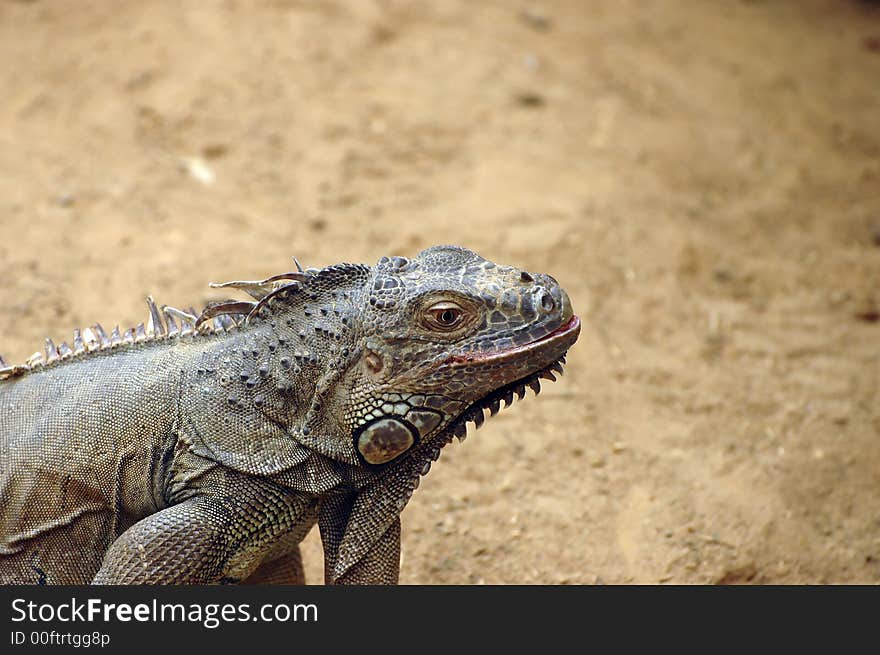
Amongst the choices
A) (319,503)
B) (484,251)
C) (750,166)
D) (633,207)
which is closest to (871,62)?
(750,166)

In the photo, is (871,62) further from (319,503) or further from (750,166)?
(319,503)

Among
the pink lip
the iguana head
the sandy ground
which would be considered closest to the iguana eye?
the iguana head

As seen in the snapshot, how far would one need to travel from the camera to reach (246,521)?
157 inches

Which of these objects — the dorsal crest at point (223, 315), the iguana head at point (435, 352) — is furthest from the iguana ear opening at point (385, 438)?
the dorsal crest at point (223, 315)

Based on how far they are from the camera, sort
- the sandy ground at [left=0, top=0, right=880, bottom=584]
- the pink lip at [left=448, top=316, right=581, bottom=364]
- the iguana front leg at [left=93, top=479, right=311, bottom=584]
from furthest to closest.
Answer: the sandy ground at [left=0, top=0, right=880, bottom=584], the pink lip at [left=448, top=316, right=581, bottom=364], the iguana front leg at [left=93, top=479, right=311, bottom=584]

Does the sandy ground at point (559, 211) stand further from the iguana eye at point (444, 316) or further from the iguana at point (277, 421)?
the iguana eye at point (444, 316)

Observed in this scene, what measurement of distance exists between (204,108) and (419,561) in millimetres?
5635

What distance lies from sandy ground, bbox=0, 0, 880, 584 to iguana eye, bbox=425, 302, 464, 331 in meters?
2.03

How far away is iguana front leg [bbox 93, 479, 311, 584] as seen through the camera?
3.76m

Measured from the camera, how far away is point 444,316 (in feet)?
13.1

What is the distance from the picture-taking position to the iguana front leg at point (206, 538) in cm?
376

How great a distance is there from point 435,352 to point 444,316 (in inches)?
6.1

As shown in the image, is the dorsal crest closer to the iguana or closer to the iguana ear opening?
the iguana

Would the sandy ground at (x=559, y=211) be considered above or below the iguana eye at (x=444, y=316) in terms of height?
below
